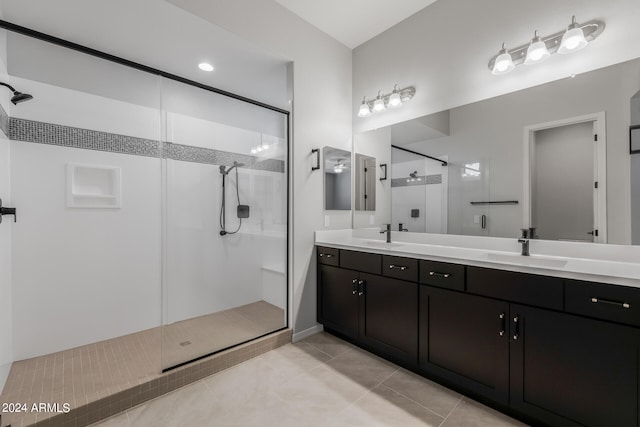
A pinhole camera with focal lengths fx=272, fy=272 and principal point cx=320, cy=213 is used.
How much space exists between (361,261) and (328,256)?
41 cm

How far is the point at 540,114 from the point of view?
1.90 m

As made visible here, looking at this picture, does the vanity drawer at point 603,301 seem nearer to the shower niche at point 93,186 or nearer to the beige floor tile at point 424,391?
the beige floor tile at point 424,391

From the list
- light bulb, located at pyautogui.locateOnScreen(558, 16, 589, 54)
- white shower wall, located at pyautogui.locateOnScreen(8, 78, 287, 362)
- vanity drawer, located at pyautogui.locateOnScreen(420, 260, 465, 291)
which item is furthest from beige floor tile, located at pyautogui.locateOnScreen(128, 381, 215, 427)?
light bulb, located at pyautogui.locateOnScreen(558, 16, 589, 54)

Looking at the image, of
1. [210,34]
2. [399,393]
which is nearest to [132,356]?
[399,393]

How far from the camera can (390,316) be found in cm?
212

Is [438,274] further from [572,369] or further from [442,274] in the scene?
[572,369]

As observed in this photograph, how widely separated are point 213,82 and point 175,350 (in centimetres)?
258

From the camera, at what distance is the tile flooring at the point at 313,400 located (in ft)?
5.18

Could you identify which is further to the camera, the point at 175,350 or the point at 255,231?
the point at 255,231

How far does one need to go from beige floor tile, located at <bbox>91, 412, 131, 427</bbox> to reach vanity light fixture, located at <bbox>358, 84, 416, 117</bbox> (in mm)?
3010

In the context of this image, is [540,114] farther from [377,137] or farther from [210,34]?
[210,34]

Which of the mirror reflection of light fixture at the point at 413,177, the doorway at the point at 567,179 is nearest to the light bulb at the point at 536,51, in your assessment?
the doorway at the point at 567,179

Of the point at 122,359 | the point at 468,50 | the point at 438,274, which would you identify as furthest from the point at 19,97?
the point at 468,50

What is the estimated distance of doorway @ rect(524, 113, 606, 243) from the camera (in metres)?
1.69
